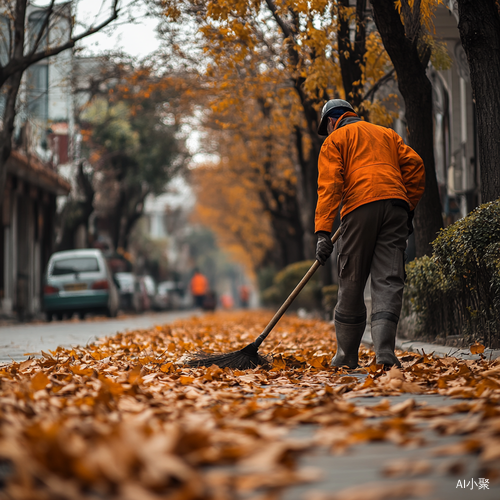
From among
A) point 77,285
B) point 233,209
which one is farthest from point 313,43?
point 233,209

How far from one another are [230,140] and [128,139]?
574 cm

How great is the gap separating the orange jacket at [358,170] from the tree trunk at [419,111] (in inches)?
110

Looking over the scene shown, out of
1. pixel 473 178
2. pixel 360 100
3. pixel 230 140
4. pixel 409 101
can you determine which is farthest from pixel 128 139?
pixel 409 101

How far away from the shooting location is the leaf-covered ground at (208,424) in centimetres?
228

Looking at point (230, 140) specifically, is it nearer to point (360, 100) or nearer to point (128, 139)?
point (128, 139)

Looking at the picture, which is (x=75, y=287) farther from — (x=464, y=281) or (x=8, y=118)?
(x=464, y=281)

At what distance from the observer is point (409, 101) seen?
8859mm

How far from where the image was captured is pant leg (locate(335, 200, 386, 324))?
5.71m

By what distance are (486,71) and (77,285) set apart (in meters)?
14.3

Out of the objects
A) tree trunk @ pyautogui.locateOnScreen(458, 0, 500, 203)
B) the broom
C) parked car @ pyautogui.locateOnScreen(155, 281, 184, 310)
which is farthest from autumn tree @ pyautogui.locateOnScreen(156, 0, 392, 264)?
parked car @ pyautogui.locateOnScreen(155, 281, 184, 310)

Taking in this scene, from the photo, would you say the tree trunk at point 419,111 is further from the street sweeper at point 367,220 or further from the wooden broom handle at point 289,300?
the wooden broom handle at point 289,300

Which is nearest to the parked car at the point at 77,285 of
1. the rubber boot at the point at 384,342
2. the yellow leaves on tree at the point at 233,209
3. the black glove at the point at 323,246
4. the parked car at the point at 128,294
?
the parked car at the point at 128,294

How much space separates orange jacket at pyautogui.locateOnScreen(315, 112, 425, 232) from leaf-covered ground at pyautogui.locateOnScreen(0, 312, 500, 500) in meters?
1.28

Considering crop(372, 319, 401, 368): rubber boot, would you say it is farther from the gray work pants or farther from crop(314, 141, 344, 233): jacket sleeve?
crop(314, 141, 344, 233): jacket sleeve
